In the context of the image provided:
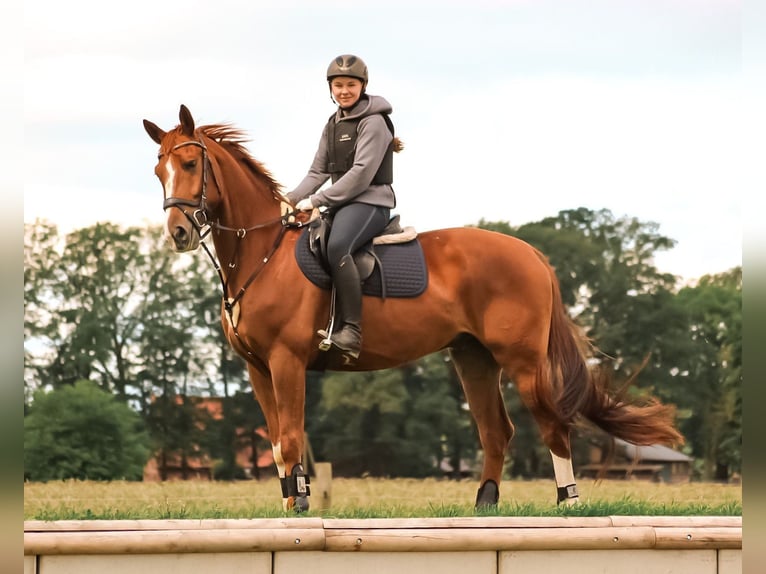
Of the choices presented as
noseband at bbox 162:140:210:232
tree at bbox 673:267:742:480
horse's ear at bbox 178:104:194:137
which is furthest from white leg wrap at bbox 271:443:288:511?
tree at bbox 673:267:742:480

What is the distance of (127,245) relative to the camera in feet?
91.9

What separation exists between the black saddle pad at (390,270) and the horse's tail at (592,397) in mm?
1102

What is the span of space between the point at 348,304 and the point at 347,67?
1724mm

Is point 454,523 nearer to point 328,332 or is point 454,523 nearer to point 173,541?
point 173,541

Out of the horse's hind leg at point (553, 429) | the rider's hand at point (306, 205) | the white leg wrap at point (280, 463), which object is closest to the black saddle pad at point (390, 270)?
Result: the rider's hand at point (306, 205)

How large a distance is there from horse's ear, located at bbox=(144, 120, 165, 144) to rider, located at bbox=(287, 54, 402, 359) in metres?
1.11

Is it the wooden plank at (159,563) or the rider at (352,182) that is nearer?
the wooden plank at (159,563)

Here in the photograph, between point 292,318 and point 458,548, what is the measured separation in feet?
7.65

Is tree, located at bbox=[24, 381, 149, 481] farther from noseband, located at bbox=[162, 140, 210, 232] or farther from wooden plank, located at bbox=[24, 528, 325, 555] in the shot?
wooden plank, located at bbox=[24, 528, 325, 555]

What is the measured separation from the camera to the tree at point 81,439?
1944 cm

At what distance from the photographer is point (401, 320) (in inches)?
314

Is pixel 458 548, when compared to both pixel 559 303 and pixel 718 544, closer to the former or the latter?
pixel 718 544

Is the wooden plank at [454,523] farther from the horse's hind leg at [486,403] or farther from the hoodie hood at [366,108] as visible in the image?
the hoodie hood at [366,108]

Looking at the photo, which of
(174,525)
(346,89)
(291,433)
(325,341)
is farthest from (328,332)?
(174,525)
